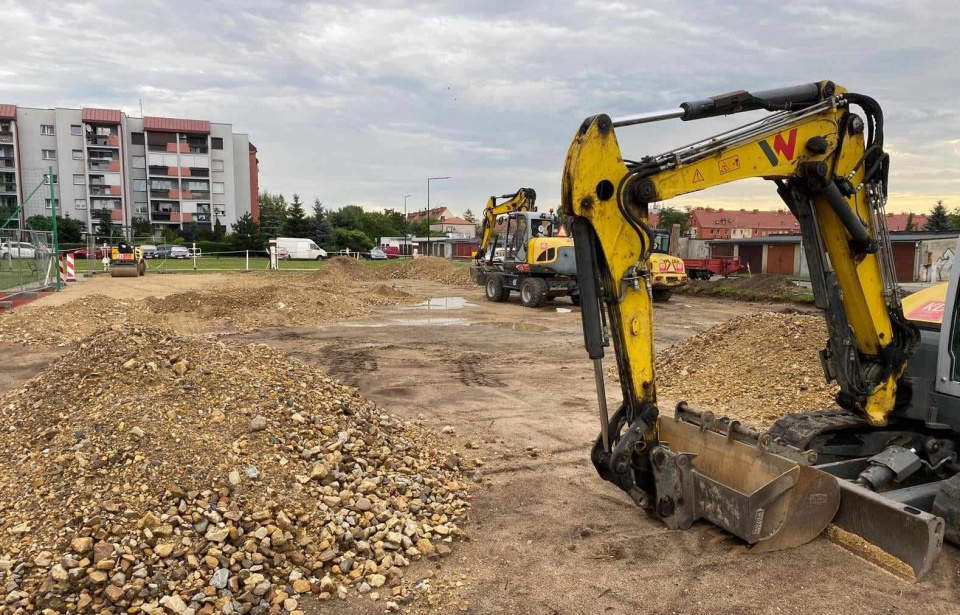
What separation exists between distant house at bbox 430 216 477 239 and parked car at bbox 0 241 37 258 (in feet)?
293

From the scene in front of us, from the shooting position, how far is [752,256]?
4006 cm

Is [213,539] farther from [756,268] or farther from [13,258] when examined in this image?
[756,268]

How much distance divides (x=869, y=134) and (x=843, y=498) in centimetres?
252

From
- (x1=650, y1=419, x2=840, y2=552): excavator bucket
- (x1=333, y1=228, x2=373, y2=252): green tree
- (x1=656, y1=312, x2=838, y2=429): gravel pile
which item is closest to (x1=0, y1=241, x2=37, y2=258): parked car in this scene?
(x1=656, y1=312, x2=838, y2=429): gravel pile

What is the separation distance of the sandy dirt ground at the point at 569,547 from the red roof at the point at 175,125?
63.2 meters

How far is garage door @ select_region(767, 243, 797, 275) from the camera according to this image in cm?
3784

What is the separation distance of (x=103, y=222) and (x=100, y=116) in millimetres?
13551

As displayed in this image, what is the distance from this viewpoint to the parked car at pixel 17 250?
16.8 m

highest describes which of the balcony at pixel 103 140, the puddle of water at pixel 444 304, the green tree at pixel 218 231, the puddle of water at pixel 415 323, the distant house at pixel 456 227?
the balcony at pixel 103 140

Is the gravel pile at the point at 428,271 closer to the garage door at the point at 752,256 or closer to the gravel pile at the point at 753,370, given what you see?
the garage door at the point at 752,256

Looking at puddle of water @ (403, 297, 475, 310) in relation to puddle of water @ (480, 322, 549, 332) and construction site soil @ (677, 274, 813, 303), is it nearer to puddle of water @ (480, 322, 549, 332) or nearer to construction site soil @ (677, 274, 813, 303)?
puddle of water @ (480, 322, 549, 332)

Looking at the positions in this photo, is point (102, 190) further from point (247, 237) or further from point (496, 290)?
point (496, 290)

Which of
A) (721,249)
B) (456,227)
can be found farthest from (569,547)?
(456,227)

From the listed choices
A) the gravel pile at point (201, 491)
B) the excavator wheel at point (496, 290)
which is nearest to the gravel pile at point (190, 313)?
the excavator wheel at point (496, 290)
